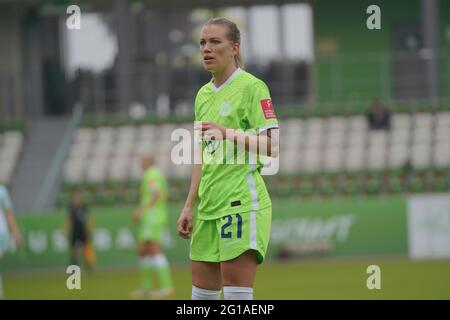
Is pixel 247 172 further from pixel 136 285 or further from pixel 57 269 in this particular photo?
pixel 57 269

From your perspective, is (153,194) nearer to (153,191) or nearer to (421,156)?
(153,191)

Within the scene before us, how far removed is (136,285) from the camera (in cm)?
1872

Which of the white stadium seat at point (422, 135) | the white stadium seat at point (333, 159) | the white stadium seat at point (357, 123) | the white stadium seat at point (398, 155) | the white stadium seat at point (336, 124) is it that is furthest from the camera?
the white stadium seat at point (336, 124)

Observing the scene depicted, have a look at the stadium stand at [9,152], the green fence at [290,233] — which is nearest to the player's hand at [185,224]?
the green fence at [290,233]

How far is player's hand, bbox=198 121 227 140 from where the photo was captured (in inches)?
261

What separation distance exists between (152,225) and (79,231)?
6.73 meters

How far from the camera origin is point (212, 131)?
6621mm

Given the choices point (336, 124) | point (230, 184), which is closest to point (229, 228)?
point (230, 184)

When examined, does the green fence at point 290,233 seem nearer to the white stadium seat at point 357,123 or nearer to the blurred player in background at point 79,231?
the blurred player in background at point 79,231

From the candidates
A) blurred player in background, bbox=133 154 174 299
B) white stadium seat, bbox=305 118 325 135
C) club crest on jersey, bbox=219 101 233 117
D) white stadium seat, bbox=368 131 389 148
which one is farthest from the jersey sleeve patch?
white stadium seat, bbox=305 118 325 135

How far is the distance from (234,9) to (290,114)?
18.3ft

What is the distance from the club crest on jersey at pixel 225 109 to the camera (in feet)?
23.0

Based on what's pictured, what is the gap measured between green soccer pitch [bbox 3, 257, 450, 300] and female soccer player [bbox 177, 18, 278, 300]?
7035mm

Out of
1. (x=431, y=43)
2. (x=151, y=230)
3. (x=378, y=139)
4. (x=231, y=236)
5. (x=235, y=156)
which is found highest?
(x=431, y=43)
